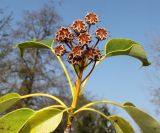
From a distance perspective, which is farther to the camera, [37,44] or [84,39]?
[37,44]

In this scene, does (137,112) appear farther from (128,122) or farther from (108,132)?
(108,132)

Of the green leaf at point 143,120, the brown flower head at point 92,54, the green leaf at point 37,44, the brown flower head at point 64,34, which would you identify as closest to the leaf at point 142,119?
the green leaf at point 143,120

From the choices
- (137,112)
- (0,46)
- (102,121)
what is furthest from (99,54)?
(102,121)

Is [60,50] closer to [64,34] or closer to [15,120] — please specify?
[64,34]

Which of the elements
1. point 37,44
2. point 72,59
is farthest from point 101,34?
point 37,44

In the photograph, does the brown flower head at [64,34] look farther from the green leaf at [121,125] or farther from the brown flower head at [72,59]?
the green leaf at [121,125]

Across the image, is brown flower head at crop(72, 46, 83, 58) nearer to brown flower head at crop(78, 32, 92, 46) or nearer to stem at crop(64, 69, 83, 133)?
brown flower head at crop(78, 32, 92, 46)
